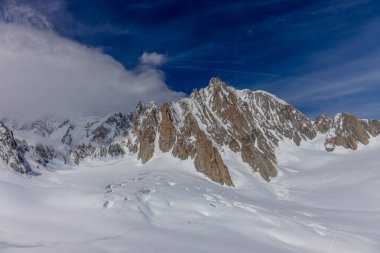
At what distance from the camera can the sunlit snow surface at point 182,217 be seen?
53.6m

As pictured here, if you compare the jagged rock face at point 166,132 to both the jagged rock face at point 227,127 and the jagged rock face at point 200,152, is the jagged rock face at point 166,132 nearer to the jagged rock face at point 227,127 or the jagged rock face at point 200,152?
the jagged rock face at point 227,127

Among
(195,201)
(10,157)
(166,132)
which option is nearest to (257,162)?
(166,132)

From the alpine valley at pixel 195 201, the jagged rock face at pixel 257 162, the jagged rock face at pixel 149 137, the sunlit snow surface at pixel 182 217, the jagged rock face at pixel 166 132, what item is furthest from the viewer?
the jagged rock face at pixel 149 137

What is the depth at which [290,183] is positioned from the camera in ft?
434

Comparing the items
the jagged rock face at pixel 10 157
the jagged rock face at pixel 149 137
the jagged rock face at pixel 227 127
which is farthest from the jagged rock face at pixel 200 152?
the jagged rock face at pixel 10 157

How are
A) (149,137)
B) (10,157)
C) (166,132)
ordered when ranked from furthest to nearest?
1. (149,137)
2. (166,132)
3. (10,157)

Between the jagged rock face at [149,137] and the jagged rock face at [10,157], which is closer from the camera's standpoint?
the jagged rock face at [10,157]

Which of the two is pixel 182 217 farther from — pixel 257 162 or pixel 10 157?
pixel 257 162

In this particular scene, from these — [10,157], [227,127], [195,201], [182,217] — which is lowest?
[182,217]

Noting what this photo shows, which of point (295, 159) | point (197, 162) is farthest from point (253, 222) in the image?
point (295, 159)

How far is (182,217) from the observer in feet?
232

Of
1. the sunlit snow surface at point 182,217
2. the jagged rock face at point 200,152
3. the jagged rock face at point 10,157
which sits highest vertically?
the jagged rock face at point 200,152

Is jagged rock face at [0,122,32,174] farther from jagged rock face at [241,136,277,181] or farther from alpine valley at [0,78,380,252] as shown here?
jagged rock face at [241,136,277,181]

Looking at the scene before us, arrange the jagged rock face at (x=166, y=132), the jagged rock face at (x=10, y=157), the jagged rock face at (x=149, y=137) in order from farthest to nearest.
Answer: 1. the jagged rock face at (x=149, y=137)
2. the jagged rock face at (x=166, y=132)
3. the jagged rock face at (x=10, y=157)
